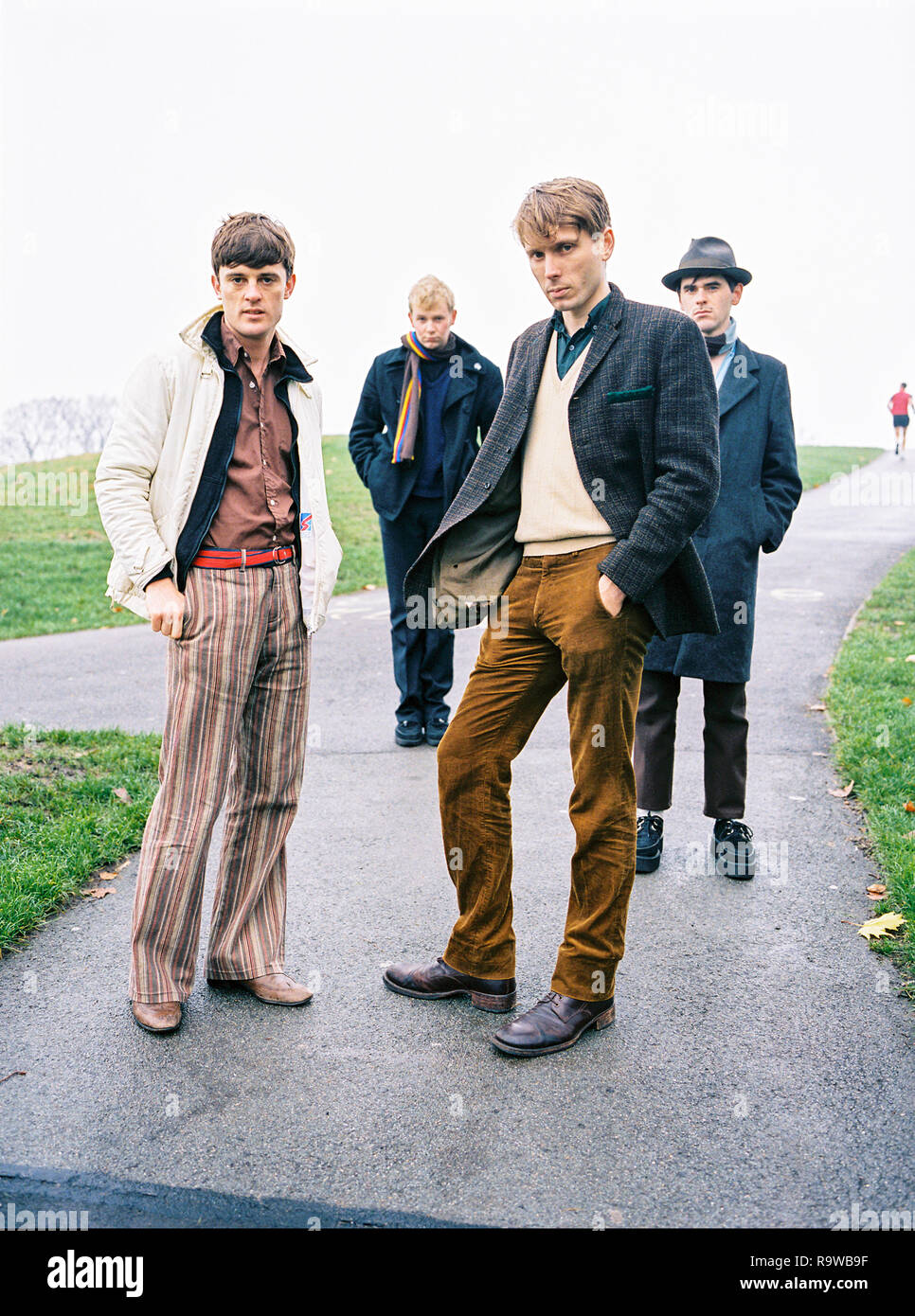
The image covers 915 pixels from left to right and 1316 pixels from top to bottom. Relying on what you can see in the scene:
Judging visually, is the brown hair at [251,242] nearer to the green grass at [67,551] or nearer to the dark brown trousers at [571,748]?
the dark brown trousers at [571,748]

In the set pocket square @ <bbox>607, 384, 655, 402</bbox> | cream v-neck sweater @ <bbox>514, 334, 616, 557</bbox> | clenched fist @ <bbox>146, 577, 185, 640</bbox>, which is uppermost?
pocket square @ <bbox>607, 384, 655, 402</bbox>

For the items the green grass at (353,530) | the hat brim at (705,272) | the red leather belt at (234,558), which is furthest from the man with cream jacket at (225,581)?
the green grass at (353,530)

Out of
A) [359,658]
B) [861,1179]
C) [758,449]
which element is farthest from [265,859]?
[359,658]

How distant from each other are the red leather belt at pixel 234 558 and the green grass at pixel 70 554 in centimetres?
784

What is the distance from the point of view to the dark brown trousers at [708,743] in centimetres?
476

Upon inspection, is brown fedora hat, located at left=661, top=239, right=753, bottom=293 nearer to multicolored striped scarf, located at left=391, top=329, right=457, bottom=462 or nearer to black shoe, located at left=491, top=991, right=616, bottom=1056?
multicolored striped scarf, located at left=391, top=329, right=457, bottom=462

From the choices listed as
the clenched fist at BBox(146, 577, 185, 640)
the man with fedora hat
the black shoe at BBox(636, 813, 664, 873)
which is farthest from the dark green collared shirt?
the black shoe at BBox(636, 813, 664, 873)

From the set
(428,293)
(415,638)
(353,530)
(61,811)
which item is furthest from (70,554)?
(61,811)

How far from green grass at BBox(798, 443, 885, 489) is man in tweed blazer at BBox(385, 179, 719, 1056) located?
926 inches

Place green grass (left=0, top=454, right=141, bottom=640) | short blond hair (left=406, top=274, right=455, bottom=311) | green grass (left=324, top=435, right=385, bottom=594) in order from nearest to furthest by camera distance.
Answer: short blond hair (left=406, top=274, right=455, bottom=311)
green grass (left=0, top=454, right=141, bottom=640)
green grass (left=324, top=435, right=385, bottom=594)

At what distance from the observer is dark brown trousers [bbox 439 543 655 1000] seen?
3.19 metres

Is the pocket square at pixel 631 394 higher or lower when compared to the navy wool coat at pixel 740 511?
higher

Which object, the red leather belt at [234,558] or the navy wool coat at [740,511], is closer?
the red leather belt at [234,558]
